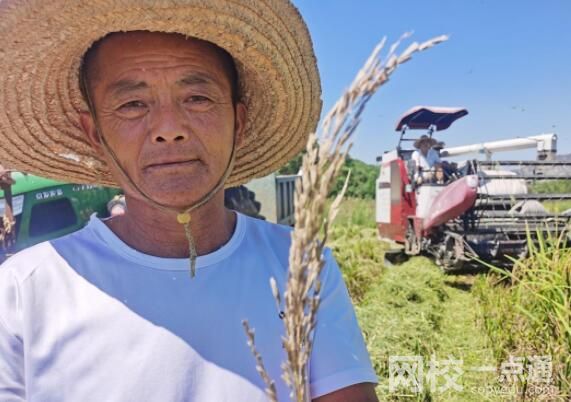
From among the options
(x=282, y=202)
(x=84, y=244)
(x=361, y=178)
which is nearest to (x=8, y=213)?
(x=84, y=244)

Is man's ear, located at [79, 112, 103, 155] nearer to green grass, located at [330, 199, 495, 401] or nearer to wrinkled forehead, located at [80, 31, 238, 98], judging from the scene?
wrinkled forehead, located at [80, 31, 238, 98]

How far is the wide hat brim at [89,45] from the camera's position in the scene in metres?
1.17

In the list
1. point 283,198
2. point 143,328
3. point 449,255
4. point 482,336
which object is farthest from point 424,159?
point 143,328

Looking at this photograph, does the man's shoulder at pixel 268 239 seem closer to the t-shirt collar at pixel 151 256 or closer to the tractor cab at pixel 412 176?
the t-shirt collar at pixel 151 256

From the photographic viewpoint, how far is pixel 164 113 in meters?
1.18

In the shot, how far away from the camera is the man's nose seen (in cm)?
117

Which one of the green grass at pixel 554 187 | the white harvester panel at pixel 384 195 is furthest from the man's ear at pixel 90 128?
the white harvester panel at pixel 384 195

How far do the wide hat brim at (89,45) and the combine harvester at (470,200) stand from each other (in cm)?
460

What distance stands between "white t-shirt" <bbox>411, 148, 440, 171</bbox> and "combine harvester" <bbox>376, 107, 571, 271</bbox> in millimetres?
110

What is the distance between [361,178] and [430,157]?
91.8 ft

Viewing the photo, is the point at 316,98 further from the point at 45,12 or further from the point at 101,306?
the point at 101,306

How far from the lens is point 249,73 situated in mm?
1458

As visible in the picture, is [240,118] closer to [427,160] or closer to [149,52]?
[149,52]

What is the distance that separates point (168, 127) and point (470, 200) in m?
5.54
